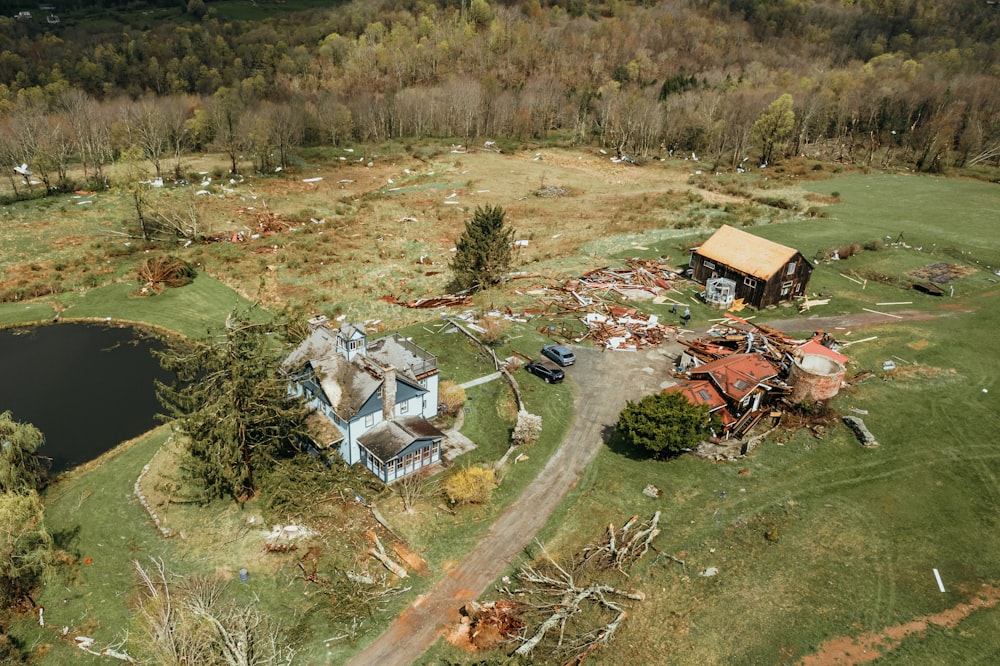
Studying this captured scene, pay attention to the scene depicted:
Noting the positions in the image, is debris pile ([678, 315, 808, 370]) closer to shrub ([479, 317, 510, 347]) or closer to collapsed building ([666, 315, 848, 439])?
collapsed building ([666, 315, 848, 439])

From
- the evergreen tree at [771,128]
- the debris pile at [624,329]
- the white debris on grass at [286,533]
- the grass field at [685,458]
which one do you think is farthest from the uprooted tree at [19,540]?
the evergreen tree at [771,128]

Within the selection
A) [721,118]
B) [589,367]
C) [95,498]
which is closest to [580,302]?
[589,367]

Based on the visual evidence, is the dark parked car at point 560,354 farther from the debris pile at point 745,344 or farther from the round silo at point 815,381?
the round silo at point 815,381

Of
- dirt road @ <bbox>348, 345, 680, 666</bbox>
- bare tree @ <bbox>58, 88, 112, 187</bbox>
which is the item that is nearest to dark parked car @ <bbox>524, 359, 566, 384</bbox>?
dirt road @ <bbox>348, 345, 680, 666</bbox>

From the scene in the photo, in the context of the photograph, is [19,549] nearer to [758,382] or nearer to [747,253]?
[758,382]

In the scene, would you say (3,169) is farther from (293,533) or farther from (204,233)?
(293,533)
